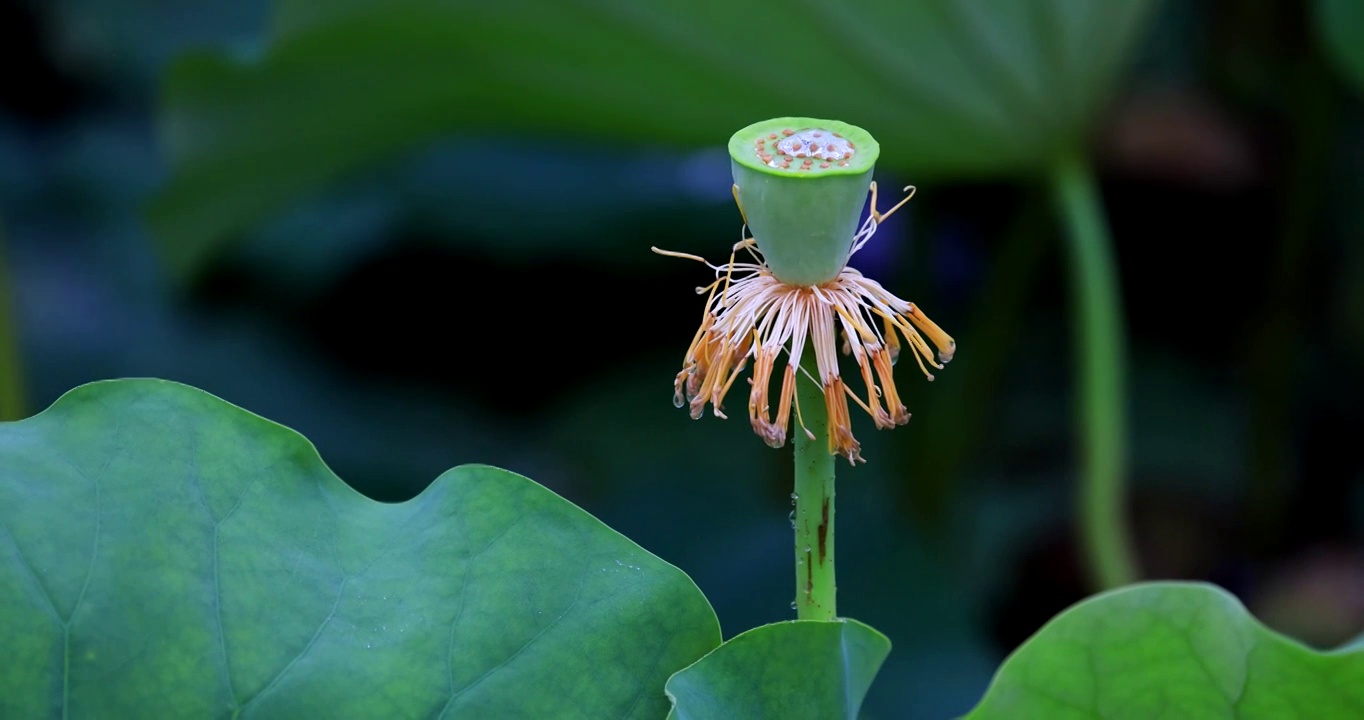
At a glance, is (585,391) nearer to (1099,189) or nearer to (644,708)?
(1099,189)

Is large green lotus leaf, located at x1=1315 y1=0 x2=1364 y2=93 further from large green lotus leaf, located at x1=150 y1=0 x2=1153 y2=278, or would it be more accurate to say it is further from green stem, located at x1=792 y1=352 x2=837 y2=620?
green stem, located at x1=792 y1=352 x2=837 y2=620

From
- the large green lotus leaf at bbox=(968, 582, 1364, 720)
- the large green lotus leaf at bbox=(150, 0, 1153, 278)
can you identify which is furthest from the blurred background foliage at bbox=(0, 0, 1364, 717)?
the large green lotus leaf at bbox=(968, 582, 1364, 720)

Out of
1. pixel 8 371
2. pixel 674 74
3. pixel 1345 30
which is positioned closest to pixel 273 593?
pixel 674 74

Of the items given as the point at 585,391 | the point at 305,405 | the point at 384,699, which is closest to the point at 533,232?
the point at 585,391

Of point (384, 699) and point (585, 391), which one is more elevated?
point (384, 699)

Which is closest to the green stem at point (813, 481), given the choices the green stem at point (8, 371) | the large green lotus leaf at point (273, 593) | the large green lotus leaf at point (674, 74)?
the large green lotus leaf at point (273, 593)

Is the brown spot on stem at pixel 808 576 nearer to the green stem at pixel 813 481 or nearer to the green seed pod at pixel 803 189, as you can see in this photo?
the green stem at pixel 813 481
